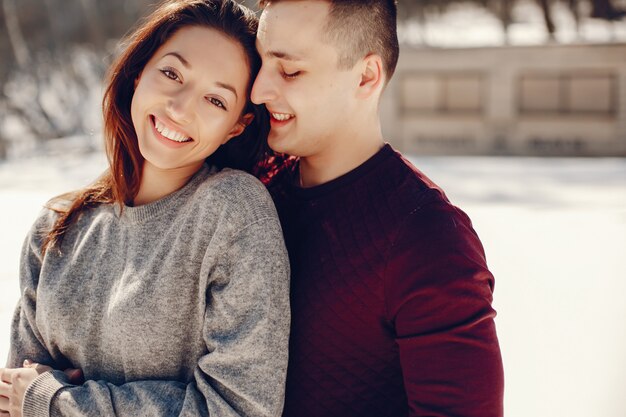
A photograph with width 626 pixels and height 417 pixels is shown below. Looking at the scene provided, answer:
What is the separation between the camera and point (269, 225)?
1682 millimetres

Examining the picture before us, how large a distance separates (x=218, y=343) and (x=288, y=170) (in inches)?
27.8

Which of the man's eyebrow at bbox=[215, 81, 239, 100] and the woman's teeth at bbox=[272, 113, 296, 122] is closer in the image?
the man's eyebrow at bbox=[215, 81, 239, 100]

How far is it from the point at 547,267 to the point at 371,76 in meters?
4.13

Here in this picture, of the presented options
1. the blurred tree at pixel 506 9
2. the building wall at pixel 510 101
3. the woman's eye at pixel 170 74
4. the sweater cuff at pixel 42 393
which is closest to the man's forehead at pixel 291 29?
the woman's eye at pixel 170 74

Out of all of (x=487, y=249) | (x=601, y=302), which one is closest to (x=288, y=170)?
(x=601, y=302)

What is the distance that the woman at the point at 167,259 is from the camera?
5.37 feet

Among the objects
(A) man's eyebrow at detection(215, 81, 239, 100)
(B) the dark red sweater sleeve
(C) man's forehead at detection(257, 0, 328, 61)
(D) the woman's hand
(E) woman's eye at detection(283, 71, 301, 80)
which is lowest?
(D) the woman's hand

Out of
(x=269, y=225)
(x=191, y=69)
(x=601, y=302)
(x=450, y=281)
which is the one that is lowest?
(x=601, y=302)

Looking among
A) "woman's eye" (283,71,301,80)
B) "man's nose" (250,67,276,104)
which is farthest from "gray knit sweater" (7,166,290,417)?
"woman's eye" (283,71,301,80)

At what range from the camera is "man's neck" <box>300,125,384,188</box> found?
6.40ft

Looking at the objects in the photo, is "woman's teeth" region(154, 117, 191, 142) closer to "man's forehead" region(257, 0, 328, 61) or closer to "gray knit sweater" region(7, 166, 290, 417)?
"gray knit sweater" region(7, 166, 290, 417)

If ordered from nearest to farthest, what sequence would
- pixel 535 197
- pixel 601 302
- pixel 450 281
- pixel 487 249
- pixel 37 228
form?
pixel 450 281 < pixel 37 228 < pixel 601 302 < pixel 487 249 < pixel 535 197

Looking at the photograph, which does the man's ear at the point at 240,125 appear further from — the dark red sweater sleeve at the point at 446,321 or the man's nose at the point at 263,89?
the dark red sweater sleeve at the point at 446,321

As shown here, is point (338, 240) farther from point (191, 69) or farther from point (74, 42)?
point (74, 42)
